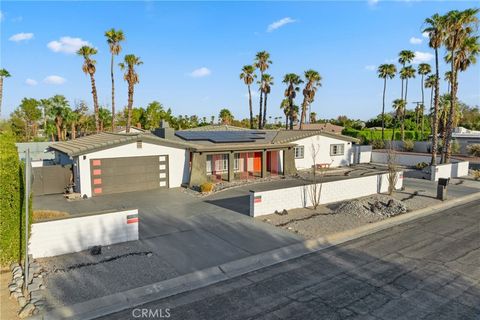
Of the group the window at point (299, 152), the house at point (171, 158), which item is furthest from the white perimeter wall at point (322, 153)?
the window at point (299, 152)

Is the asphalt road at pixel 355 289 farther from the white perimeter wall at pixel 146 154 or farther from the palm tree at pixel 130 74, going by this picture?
the palm tree at pixel 130 74

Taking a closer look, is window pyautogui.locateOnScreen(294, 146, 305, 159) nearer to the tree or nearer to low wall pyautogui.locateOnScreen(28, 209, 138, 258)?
low wall pyautogui.locateOnScreen(28, 209, 138, 258)

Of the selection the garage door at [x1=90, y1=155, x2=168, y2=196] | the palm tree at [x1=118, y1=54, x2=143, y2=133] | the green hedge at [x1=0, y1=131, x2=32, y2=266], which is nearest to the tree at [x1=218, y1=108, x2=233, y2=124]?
the palm tree at [x1=118, y1=54, x2=143, y2=133]

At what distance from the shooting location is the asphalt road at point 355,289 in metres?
7.26

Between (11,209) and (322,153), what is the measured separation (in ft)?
87.4

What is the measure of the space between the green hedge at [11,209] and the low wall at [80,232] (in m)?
0.63

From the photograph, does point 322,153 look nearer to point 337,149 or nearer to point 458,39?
point 337,149

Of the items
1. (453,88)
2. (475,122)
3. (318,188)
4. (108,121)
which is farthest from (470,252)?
(475,122)

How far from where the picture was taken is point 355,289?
8297 mm

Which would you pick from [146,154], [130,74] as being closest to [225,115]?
[130,74]

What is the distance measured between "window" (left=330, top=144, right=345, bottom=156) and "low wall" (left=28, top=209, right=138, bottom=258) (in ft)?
80.3

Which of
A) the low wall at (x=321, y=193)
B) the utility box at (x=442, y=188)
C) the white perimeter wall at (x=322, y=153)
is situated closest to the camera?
the low wall at (x=321, y=193)

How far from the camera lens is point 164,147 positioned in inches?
848

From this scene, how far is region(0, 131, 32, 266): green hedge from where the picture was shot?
860 cm
